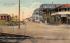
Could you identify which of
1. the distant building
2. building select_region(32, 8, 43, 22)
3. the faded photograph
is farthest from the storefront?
→ the distant building

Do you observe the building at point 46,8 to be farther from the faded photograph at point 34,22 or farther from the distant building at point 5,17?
the distant building at point 5,17

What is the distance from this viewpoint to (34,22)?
9.45 feet

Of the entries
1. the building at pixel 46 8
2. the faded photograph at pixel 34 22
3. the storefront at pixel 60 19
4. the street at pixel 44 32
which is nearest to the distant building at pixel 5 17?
the faded photograph at pixel 34 22

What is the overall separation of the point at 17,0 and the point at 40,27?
54 cm

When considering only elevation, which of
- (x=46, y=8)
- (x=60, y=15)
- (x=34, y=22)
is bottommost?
(x=34, y=22)

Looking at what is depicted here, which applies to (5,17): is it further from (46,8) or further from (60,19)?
(60,19)

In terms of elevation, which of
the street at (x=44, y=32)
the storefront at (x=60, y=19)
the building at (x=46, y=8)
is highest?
the building at (x=46, y=8)

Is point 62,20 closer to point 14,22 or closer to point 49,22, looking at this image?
point 49,22

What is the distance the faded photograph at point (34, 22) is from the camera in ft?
9.41

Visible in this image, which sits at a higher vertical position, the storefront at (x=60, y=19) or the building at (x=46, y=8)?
the building at (x=46, y=8)

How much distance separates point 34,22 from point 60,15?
40cm

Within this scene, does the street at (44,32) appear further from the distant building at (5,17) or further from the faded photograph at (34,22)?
the distant building at (5,17)

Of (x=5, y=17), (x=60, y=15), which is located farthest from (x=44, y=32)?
(x=5, y=17)

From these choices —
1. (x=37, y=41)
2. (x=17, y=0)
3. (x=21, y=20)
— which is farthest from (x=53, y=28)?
(x=17, y=0)
